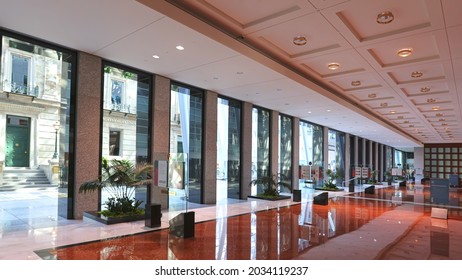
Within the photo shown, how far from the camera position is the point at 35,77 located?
6836mm

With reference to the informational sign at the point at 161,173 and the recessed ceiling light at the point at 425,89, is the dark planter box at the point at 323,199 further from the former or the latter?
the informational sign at the point at 161,173

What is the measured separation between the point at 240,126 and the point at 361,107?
528 centimetres

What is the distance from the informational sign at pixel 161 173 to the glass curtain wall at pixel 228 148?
4.50 meters

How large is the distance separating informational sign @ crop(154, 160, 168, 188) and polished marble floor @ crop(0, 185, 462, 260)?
0.92m

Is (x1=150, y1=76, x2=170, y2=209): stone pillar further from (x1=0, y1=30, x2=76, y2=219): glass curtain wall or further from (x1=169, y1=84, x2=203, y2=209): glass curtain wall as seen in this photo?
(x1=0, y1=30, x2=76, y2=219): glass curtain wall

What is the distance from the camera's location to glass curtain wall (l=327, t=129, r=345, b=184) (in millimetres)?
19062

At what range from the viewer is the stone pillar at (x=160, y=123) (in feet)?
27.7

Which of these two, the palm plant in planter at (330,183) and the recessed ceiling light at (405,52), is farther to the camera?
the palm plant in planter at (330,183)

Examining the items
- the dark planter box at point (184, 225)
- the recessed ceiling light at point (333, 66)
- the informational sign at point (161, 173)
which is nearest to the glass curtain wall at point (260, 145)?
the recessed ceiling light at point (333, 66)

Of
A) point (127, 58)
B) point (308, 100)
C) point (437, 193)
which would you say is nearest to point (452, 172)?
point (437, 193)

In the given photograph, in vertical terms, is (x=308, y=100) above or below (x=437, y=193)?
above

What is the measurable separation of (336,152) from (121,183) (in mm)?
16291

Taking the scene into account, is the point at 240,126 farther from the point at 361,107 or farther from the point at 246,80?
the point at 361,107

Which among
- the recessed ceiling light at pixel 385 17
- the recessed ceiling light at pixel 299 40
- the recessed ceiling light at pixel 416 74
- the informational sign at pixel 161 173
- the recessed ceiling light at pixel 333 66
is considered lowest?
the informational sign at pixel 161 173
